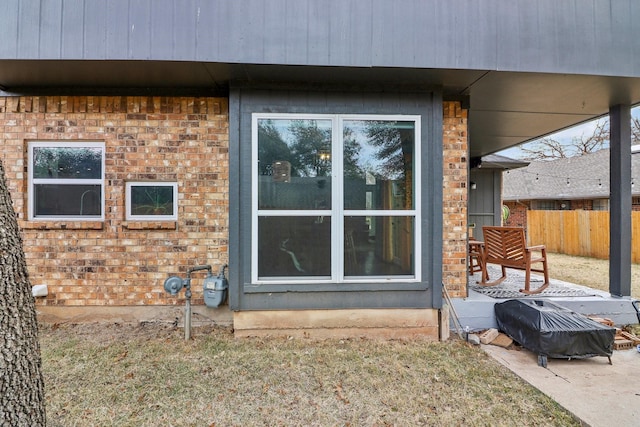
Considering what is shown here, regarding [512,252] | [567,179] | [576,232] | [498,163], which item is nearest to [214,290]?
[512,252]

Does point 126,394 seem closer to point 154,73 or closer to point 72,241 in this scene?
point 72,241

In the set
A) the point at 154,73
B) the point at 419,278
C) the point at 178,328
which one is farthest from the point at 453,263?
the point at 154,73

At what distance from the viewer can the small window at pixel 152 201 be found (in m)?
3.80

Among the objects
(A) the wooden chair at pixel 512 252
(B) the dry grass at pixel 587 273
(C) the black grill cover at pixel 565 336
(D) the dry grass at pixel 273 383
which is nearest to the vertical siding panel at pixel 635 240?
(B) the dry grass at pixel 587 273

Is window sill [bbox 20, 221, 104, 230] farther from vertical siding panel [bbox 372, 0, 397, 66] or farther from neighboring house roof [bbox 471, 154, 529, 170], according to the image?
neighboring house roof [bbox 471, 154, 529, 170]

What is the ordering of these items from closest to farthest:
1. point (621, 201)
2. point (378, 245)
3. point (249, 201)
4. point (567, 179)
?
point (249, 201)
point (378, 245)
point (621, 201)
point (567, 179)

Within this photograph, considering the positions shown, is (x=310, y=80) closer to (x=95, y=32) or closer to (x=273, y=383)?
(x=95, y=32)

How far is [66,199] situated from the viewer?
3.81 metres

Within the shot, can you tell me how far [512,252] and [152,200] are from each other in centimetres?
485

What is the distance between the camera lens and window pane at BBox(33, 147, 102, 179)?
12.5 feet

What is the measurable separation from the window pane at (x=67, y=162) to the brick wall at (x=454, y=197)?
4112 mm

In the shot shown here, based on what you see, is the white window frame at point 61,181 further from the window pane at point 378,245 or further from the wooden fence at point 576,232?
the wooden fence at point 576,232

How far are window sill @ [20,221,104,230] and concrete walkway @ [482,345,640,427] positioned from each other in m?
4.61

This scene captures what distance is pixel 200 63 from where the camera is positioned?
10.2 ft
